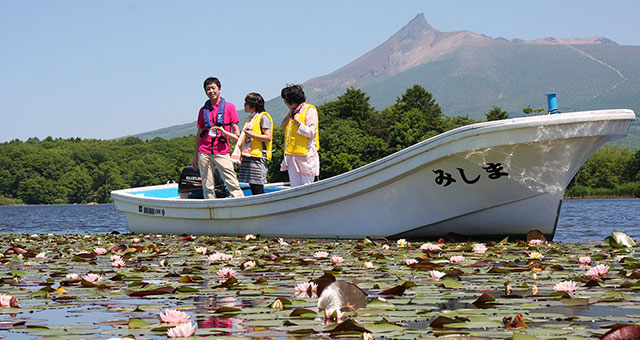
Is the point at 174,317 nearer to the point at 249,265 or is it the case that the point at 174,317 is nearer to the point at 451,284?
the point at 451,284

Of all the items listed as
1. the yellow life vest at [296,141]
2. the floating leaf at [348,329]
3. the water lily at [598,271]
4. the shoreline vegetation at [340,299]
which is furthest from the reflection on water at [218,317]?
the yellow life vest at [296,141]

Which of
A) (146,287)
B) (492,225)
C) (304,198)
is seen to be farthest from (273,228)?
(146,287)

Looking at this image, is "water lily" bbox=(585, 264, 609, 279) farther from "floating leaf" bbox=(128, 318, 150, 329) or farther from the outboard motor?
the outboard motor

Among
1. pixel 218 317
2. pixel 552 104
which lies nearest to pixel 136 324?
pixel 218 317

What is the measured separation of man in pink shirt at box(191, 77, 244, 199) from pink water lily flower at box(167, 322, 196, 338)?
750cm

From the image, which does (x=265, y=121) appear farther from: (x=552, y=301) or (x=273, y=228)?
(x=552, y=301)

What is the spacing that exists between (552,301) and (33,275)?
4.15 m

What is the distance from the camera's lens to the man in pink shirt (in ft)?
33.6

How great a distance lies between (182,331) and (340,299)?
1.02 meters

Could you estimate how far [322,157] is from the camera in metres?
81.8

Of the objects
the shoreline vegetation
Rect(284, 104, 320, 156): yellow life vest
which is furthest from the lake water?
the shoreline vegetation

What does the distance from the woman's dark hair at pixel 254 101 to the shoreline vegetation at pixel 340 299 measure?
3.96m

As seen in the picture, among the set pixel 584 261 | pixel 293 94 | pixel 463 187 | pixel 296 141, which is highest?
pixel 293 94

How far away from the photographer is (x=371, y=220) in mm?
9078
